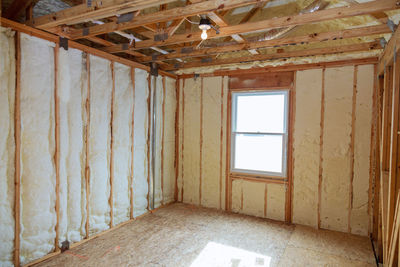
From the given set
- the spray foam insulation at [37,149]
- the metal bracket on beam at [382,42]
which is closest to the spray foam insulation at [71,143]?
the spray foam insulation at [37,149]

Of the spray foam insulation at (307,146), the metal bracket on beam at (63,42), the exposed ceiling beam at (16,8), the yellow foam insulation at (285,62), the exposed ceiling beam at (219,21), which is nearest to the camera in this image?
the exposed ceiling beam at (219,21)

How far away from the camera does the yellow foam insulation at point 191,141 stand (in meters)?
5.02

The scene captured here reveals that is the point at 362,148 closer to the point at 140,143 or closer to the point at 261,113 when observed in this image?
the point at 261,113

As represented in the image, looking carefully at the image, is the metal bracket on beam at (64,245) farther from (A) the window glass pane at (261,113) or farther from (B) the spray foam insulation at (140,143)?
(A) the window glass pane at (261,113)

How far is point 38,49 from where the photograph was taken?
286cm

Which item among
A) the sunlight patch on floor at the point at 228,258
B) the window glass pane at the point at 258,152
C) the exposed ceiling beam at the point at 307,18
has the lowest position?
the sunlight patch on floor at the point at 228,258

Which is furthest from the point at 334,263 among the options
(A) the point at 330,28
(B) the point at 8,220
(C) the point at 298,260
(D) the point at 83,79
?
(D) the point at 83,79

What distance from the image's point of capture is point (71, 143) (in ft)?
10.6

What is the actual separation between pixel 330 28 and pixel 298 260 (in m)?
3.20

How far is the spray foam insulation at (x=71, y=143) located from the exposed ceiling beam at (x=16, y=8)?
0.54m

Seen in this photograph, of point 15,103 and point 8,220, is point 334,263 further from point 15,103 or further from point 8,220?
point 15,103

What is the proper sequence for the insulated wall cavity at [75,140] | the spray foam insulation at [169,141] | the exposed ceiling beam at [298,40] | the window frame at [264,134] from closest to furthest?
the exposed ceiling beam at [298,40], the insulated wall cavity at [75,140], the window frame at [264,134], the spray foam insulation at [169,141]

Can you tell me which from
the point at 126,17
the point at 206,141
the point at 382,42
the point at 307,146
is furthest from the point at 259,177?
the point at 126,17

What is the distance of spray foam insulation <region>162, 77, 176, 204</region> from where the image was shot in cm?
496
